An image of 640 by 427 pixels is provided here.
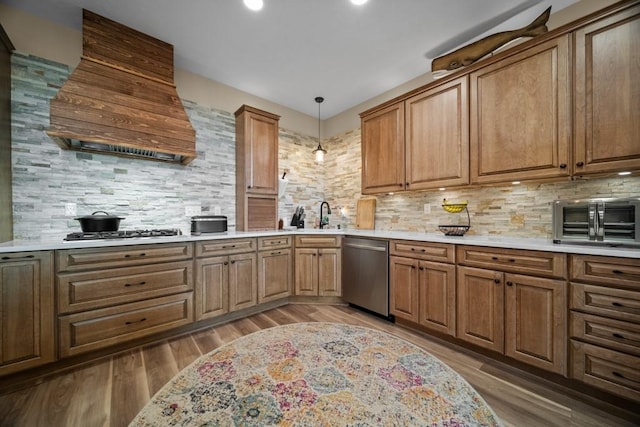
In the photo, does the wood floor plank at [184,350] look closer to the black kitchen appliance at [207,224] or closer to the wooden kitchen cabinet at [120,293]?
the wooden kitchen cabinet at [120,293]

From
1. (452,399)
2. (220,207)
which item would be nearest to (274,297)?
(220,207)

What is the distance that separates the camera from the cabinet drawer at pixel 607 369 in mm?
1345

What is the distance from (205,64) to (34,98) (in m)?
1.55

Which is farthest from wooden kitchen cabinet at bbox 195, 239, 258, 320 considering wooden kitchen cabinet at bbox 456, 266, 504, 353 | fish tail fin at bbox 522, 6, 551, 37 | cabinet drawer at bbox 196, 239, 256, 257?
fish tail fin at bbox 522, 6, 551, 37

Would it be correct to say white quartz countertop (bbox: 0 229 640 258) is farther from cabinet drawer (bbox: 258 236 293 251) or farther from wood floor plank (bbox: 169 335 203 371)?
wood floor plank (bbox: 169 335 203 371)

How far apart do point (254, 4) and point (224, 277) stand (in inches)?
101

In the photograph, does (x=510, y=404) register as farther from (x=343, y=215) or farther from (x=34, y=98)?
(x=34, y=98)

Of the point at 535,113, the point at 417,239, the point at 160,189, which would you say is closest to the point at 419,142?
the point at 535,113

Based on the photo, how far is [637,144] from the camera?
1501mm

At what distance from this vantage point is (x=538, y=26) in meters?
1.99

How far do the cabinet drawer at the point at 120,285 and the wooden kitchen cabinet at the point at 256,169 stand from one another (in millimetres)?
1063

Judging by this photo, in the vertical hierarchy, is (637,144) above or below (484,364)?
above

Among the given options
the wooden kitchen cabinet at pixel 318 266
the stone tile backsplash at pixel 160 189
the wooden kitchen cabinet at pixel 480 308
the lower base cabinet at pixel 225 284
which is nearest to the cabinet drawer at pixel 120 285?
the lower base cabinet at pixel 225 284

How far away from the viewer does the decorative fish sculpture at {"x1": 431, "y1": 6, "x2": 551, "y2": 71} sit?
1.98m
